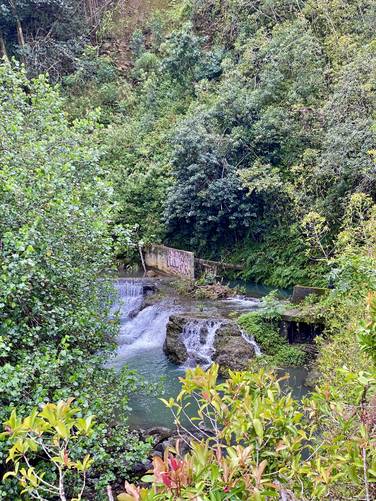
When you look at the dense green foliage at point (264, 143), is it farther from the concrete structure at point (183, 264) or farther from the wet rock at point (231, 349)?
the wet rock at point (231, 349)

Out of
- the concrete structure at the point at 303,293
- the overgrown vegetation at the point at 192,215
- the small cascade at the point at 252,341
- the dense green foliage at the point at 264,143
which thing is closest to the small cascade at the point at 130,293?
the overgrown vegetation at the point at 192,215

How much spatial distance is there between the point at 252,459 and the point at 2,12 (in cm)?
2305

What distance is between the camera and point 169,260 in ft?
51.1

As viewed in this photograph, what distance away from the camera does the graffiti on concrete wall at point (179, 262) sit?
14.8 metres

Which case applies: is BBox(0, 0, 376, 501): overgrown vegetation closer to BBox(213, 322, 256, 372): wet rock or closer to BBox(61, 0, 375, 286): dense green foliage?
BBox(61, 0, 375, 286): dense green foliage

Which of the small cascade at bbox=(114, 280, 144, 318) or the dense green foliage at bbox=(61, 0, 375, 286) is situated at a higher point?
the dense green foliage at bbox=(61, 0, 375, 286)

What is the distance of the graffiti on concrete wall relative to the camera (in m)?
14.8

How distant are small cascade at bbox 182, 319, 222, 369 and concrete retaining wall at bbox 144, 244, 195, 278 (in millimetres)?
4440

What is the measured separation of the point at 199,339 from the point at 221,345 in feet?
1.92

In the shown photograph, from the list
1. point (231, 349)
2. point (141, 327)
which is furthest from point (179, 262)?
point (231, 349)

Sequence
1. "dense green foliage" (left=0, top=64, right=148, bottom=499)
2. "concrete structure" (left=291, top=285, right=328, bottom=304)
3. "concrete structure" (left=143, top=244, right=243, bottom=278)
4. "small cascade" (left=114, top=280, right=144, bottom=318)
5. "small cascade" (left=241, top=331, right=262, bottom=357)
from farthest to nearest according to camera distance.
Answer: "concrete structure" (left=143, top=244, right=243, bottom=278)
"small cascade" (left=114, top=280, right=144, bottom=318)
"concrete structure" (left=291, top=285, right=328, bottom=304)
"small cascade" (left=241, top=331, right=262, bottom=357)
"dense green foliage" (left=0, top=64, right=148, bottom=499)

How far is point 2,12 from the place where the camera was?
20156mm

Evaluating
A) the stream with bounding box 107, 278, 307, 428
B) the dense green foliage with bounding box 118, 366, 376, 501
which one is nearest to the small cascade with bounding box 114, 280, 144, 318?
the stream with bounding box 107, 278, 307, 428

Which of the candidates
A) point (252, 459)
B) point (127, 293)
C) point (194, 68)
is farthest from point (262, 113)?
point (252, 459)
